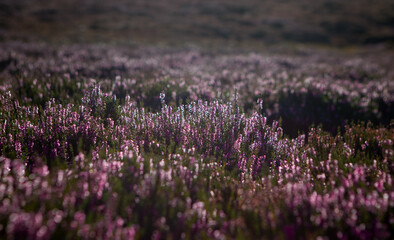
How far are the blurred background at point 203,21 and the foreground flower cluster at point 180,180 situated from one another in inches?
964

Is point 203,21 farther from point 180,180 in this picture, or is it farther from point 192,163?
point 180,180

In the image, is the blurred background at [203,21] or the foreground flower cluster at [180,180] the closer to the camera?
the foreground flower cluster at [180,180]

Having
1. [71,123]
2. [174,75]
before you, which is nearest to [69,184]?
[71,123]

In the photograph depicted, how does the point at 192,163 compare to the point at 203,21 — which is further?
the point at 203,21

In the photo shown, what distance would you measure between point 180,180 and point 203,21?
147ft

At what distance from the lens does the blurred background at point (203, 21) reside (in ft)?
113

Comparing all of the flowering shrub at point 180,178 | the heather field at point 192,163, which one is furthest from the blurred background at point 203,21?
the flowering shrub at point 180,178

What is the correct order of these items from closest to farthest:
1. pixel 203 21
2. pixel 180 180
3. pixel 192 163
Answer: pixel 180 180
pixel 192 163
pixel 203 21

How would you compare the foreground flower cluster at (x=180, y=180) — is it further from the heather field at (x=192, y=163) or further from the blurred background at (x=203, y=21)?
the blurred background at (x=203, y=21)

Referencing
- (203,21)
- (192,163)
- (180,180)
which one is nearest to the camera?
(180,180)

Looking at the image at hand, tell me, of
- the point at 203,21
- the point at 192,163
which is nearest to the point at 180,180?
the point at 192,163

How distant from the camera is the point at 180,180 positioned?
8.84ft

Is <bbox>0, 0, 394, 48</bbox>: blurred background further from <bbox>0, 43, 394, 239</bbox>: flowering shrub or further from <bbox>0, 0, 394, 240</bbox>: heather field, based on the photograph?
<bbox>0, 43, 394, 239</bbox>: flowering shrub

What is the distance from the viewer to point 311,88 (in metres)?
7.18
